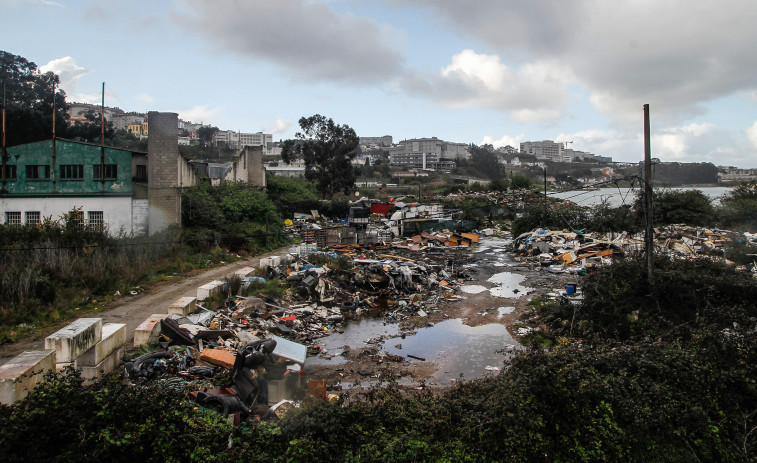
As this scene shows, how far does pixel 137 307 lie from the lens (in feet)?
36.0

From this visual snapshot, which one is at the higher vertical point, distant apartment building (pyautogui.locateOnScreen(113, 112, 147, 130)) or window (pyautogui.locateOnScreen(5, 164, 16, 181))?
distant apartment building (pyautogui.locateOnScreen(113, 112, 147, 130))

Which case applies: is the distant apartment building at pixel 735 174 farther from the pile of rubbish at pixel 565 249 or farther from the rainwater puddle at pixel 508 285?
the rainwater puddle at pixel 508 285

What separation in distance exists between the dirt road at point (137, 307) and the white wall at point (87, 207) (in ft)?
17.1

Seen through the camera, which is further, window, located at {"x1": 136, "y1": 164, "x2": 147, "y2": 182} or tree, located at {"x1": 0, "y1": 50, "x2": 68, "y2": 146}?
Answer: tree, located at {"x1": 0, "y1": 50, "x2": 68, "y2": 146}

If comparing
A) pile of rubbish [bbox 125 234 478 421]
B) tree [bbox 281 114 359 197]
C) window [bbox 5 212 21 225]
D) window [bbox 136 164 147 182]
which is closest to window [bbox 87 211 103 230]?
window [bbox 136 164 147 182]

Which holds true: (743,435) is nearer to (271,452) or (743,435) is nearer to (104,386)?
(271,452)

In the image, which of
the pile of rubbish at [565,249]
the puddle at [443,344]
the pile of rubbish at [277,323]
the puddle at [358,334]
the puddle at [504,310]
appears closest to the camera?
the pile of rubbish at [277,323]

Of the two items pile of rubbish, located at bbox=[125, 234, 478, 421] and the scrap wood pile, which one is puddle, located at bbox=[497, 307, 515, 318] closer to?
pile of rubbish, located at bbox=[125, 234, 478, 421]

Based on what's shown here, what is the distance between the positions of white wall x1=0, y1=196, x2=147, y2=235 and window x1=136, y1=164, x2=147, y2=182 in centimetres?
112

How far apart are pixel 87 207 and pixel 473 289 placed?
1506 cm

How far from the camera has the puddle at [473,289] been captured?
15.7 m

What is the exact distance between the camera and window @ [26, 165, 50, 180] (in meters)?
18.5

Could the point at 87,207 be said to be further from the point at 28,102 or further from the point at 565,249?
the point at 28,102

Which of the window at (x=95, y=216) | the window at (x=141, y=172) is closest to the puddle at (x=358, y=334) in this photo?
the window at (x=141, y=172)
